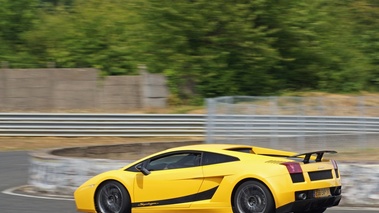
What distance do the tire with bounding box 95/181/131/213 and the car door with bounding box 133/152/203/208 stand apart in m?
0.16

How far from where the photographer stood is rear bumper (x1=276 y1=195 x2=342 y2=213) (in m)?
9.58

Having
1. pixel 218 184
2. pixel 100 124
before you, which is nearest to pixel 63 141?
pixel 100 124

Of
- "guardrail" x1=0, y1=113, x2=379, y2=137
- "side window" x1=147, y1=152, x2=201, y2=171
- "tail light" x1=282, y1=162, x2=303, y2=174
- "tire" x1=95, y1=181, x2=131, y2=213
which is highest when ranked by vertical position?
"tail light" x1=282, y1=162, x2=303, y2=174

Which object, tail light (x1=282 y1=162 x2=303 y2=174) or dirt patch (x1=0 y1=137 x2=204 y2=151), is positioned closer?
tail light (x1=282 y1=162 x2=303 y2=174)

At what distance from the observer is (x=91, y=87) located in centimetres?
3002

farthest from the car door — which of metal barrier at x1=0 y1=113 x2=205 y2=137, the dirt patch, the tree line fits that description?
the tree line

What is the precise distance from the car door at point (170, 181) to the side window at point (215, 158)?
11 cm

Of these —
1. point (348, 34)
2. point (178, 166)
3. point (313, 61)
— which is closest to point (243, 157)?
point (178, 166)

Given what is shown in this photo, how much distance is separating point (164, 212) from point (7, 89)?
66.9 feet

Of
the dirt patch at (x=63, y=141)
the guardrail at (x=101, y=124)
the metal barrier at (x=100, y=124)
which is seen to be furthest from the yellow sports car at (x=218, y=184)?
the metal barrier at (x=100, y=124)

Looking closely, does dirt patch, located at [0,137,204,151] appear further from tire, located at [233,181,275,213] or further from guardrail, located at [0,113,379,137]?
tire, located at [233,181,275,213]

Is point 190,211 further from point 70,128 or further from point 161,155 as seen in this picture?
point 70,128

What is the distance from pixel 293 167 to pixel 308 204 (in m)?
0.53

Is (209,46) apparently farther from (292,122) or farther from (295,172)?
(295,172)
